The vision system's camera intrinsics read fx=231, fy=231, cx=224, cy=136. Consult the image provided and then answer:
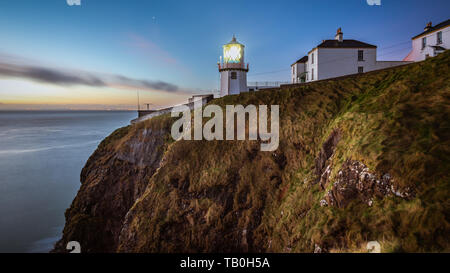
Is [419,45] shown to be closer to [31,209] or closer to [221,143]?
[221,143]

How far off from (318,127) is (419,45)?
32.7 metres

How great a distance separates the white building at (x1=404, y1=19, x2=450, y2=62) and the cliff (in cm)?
2445

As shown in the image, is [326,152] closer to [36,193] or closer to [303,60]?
[303,60]

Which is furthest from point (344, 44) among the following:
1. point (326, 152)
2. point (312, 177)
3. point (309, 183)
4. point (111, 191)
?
point (111, 191)

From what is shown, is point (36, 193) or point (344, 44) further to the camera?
point (36, 193)

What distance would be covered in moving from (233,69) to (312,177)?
82.2 feet

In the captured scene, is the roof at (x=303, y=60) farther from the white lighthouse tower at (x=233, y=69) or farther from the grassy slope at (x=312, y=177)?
the grassy slope at (x=312, y=177)

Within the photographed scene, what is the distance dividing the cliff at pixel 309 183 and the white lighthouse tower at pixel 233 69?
37.5 feet

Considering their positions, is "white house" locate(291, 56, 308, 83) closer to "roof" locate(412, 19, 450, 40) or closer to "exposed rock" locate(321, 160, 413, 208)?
"roof" locate(412, 19, 450, 40)

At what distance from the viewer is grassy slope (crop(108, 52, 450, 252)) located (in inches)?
306

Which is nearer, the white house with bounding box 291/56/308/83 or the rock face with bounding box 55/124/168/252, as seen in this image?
the rock face with bounding box 55/124/168/252

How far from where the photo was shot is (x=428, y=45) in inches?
1289

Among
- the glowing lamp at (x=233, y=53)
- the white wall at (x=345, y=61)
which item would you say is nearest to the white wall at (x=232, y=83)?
the glowing lamp at (x=233, y=53)

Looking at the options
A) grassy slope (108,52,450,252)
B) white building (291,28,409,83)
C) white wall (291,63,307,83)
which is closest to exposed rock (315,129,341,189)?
grassy slope (108,52,450,252)
